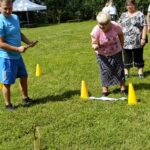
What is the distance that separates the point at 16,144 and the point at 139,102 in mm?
2459

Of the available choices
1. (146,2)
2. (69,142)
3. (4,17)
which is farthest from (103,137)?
(146,2)

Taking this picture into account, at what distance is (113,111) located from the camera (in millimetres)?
6594

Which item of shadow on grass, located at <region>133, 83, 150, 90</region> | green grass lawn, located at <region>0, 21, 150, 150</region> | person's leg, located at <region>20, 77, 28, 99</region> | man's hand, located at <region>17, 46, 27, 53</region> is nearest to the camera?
green grass lawn, located at <region>0, 21, 150, 150</region>

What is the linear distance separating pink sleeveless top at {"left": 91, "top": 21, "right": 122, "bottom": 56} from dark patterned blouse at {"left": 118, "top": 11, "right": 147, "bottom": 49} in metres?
1.53

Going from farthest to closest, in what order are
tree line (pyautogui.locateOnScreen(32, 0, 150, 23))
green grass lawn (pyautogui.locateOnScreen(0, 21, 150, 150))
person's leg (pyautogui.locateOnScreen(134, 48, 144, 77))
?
tree line (pyautogui.locateOnScreen(32, 0, 150, 23)), person's leg (pyautogui.locateOnScreen(134, 48, 144, 77)), green grass lawn (pyautogui.locateOnScreen(0, 21, 150, 150))

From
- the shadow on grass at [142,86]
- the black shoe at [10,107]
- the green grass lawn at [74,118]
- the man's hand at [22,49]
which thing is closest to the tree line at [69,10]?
the green grass lawn at [74,118]

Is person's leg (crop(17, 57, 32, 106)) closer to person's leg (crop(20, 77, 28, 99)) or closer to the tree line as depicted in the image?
person's leg (crop(20, 77, 28, 99))

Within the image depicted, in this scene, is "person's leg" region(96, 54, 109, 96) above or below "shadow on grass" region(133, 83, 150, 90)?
above

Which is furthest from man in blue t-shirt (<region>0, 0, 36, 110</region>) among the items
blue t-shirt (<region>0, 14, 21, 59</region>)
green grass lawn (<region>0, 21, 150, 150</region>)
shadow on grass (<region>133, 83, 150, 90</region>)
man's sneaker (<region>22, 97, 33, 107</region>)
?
shadow on grass (<region>133, 83, 150, 90</region>)

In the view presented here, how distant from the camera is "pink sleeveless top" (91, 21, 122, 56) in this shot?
7.28m

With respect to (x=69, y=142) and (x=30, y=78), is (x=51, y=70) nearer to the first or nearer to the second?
(x=30, y=78)

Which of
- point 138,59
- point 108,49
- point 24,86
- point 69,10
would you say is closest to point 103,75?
point 108,49

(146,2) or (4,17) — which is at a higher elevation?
(4,17)

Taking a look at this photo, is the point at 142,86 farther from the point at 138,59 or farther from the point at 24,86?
the point at 24,86
